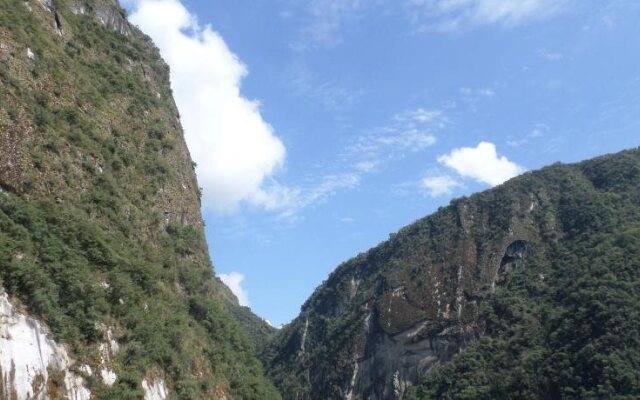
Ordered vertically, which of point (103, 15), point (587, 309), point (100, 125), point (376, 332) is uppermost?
point (103, 15)

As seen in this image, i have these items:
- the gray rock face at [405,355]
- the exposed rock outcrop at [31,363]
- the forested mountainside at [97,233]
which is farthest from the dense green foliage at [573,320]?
the exposed rock outcrop at [31,363]

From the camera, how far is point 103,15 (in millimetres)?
50062

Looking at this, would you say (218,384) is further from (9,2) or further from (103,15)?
(103,15)

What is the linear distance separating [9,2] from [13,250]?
69.8 ft

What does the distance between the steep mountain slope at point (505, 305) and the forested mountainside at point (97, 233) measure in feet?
159

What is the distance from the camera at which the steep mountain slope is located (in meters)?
75.5

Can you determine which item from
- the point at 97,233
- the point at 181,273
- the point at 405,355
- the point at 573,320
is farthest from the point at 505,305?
the point at 97,233

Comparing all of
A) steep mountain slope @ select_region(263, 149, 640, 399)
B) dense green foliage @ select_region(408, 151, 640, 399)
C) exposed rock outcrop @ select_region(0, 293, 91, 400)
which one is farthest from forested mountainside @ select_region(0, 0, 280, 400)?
steep mountain slope @ select_region(263, 149, 640, 399)

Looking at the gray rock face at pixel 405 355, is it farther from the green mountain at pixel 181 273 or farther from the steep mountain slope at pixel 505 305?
the green mountain at pixel 181 273

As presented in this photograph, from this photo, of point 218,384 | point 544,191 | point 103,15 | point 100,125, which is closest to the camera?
point 218,384

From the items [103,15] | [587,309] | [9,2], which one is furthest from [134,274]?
[587,309]

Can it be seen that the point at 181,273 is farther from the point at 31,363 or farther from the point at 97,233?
the point at 31,363

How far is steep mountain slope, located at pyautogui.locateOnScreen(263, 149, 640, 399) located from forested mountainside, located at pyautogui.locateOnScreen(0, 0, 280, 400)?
48.4 m

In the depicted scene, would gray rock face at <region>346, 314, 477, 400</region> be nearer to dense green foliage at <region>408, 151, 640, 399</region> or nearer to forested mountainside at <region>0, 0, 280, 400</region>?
dense green foliage at <region>408, 151, 640, 399</region>
